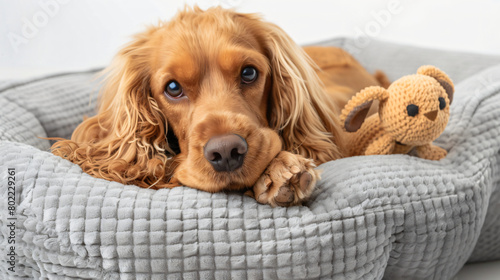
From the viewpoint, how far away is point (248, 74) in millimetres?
1745

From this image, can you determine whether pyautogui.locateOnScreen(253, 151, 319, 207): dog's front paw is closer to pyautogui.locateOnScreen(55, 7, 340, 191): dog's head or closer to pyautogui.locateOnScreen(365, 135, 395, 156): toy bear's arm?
pyautogui.locateOnScreen(55, 7, 340, 191): dog's head

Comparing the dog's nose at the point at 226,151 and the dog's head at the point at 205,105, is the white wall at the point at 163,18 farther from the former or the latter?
the dog's nose at the point at 226,151

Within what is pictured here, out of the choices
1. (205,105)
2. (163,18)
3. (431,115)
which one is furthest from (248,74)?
(163,18)

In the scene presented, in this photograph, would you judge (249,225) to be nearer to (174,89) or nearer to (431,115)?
(174,89)

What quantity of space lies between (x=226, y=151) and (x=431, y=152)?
868 millimetres

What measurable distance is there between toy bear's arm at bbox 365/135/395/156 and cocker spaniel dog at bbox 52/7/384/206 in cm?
15

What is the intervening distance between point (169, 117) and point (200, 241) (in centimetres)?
63

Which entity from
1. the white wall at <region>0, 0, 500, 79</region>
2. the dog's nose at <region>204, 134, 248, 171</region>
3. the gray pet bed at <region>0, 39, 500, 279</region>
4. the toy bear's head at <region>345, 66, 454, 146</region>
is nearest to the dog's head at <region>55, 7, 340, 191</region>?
the dog's nose at <region>204, 134, 248, 171</region>

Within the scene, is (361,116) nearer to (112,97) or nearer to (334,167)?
(334,167)

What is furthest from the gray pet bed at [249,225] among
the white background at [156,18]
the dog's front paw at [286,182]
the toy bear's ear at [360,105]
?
the white background at [156,18]

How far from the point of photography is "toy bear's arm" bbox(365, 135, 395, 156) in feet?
5.91

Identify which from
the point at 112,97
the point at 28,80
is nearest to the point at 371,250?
the point at 112,97

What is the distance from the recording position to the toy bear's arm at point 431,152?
1.81 metres

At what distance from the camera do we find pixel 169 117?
1816mm
